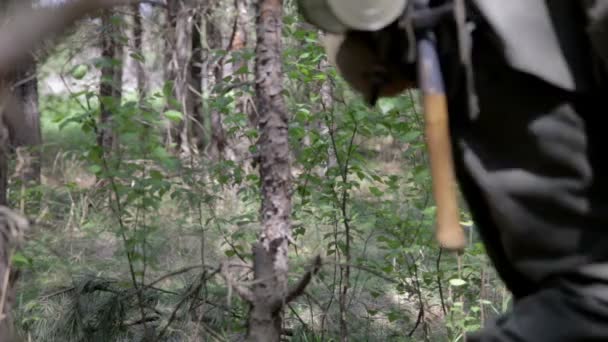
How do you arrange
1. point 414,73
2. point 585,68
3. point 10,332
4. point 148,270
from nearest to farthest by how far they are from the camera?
point 585,68 < point 414,73 < point 10,332 < point 148,270

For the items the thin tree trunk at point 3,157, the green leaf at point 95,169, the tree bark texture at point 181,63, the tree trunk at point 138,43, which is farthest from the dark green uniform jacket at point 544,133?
the green leaf at point 95,169

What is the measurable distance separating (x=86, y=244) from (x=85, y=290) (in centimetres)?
276

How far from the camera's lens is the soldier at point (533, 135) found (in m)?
1.38

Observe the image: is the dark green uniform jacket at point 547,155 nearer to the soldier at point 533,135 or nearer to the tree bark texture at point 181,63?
the soldier at point 533,135

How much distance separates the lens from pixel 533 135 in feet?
4.68

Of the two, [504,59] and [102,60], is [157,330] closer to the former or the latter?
[102,60]

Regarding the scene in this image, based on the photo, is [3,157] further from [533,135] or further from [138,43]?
[138,43]

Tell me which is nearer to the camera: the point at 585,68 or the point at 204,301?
the point at 585,68

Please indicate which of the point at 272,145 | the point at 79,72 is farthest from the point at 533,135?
the point at 79,72

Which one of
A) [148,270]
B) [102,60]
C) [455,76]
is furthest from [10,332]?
[148,270]

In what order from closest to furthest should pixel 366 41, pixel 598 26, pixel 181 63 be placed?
pixel 598 26 → pixel 366 41 → pixel 181 63

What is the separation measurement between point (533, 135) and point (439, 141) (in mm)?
190

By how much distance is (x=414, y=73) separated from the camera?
1.68 meters

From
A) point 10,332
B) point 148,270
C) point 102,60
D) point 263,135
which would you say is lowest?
point 148,270
